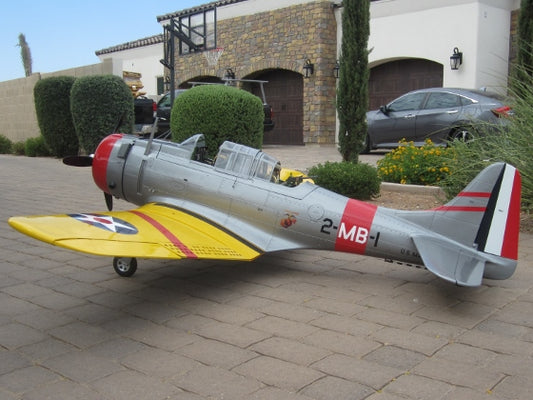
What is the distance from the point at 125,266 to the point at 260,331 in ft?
5.90

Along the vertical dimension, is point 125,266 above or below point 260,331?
above

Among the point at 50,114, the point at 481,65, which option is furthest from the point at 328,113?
the point at 50,114

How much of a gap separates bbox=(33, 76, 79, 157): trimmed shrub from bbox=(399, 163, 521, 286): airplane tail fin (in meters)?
13.9

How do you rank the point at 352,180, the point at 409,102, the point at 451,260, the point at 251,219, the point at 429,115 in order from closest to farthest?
the point at 451,260, the point at 251,219, the point at 352,180, the point at 429,115, the point at 409,102

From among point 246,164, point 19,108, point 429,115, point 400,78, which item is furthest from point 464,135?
point 19,108

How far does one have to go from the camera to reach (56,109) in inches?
613

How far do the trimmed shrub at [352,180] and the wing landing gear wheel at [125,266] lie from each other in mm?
4326

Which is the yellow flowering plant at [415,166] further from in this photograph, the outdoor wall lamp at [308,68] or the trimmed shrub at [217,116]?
the outdoor wall lamp at [308,68]

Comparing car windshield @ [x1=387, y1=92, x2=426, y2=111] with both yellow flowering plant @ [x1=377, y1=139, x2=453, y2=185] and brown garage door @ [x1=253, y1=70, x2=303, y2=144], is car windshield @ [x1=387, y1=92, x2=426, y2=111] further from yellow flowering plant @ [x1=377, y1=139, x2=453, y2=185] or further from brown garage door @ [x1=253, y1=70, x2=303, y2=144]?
brown garage door @ [x1=253, y1=70, x2=303, y2=144]

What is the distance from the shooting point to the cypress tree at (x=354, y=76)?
9438 mm

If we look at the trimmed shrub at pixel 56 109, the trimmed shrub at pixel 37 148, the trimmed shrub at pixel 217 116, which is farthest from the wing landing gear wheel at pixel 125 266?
the trimmed shrub at pixel 37 148

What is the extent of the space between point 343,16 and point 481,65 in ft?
24.8

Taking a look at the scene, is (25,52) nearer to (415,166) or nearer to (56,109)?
(56,109)

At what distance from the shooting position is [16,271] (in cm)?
503
